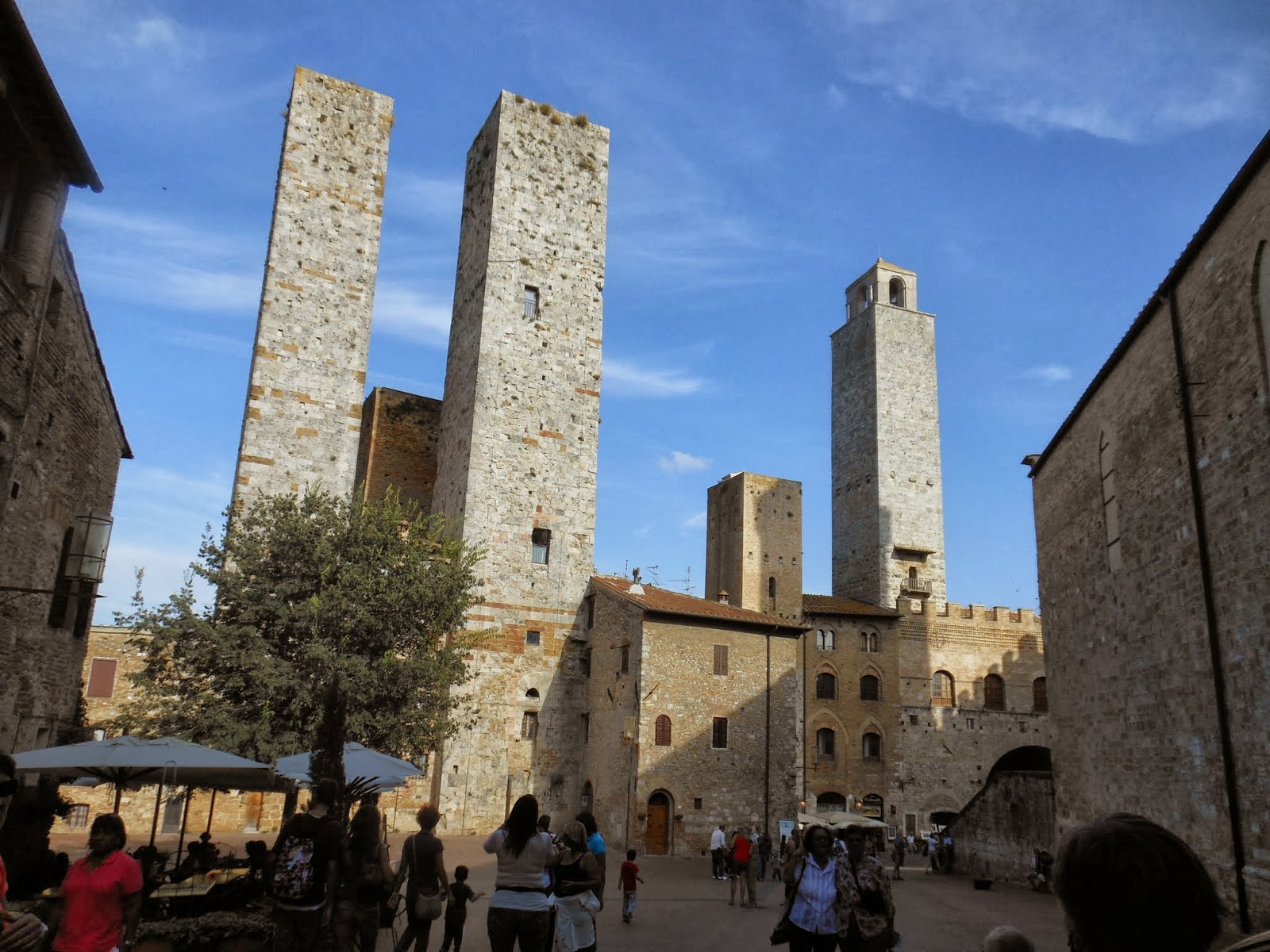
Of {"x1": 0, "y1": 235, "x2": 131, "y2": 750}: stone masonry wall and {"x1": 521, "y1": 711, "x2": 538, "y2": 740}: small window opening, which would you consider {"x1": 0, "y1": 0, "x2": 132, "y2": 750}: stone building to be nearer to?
{"x1": 0, "y1": 235, "x2": 131, "y2": 750}: stone masonry wall

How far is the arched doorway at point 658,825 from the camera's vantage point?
972 inches

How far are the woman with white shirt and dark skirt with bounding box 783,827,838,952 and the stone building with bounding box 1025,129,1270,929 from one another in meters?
6.29

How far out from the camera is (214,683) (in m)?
19.6

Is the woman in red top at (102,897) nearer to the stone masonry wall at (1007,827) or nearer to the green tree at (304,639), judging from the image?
the green tree at (304,639)

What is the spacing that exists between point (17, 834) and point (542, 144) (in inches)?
1069

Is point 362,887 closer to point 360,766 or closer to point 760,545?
point 360,766

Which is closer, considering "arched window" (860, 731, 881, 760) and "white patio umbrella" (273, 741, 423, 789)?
"white patio umbrella" (273, 741, 423, 789)

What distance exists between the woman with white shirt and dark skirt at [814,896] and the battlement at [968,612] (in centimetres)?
3176

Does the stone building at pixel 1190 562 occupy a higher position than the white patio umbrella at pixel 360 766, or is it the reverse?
the stone building at pixel 1190 562

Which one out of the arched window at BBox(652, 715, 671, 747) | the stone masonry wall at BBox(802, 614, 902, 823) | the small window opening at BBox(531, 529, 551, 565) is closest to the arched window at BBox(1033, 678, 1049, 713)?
the stone masonry wall at BBox(802, 614, 902, 823)

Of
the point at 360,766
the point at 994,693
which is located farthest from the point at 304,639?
the point at 994,693

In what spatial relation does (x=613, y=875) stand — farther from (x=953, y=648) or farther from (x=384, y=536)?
(x=953, y=648)

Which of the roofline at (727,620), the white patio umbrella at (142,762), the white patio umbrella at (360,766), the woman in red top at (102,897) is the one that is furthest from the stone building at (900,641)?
the woman in red top at (102,897)

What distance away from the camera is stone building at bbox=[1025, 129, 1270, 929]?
10555mm
